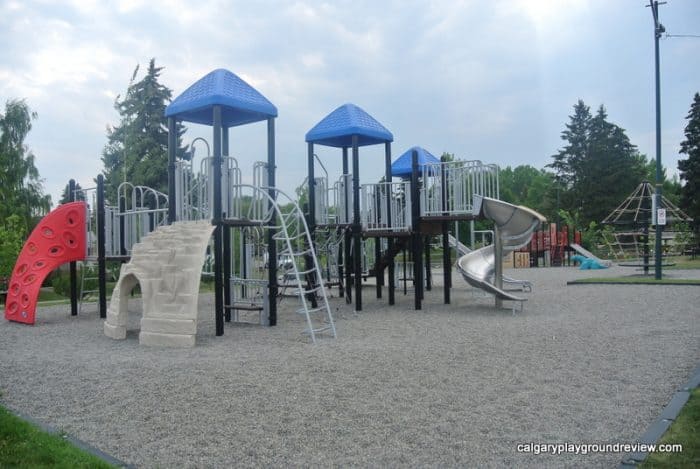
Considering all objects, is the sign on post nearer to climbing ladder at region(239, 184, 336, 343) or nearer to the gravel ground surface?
the gravel ground surface

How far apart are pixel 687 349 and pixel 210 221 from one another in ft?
24.1

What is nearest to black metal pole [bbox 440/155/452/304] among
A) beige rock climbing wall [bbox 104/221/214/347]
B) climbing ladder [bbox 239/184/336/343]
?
climbing ladder [bbox 239/184/336/343]

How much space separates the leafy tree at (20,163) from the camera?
3269 centimetres

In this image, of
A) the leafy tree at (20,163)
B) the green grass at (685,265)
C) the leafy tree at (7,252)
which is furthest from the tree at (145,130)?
the green grass at (685,265)

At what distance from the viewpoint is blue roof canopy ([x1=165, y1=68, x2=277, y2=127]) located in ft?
33.7

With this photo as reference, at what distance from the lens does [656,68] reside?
1869 centimetres

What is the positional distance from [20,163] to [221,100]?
28.2 meters

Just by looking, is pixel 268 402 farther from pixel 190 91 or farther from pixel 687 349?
pixel 190 91

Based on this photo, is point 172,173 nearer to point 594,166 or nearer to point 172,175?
point 172,175

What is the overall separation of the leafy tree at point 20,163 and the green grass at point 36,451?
3079 cm

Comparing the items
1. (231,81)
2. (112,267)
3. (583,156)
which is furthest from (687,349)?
(583,156)

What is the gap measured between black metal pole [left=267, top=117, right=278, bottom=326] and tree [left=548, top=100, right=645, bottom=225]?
1921 inches

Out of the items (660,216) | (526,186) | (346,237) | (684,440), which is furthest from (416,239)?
(526,186)

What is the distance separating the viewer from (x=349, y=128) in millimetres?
13695
